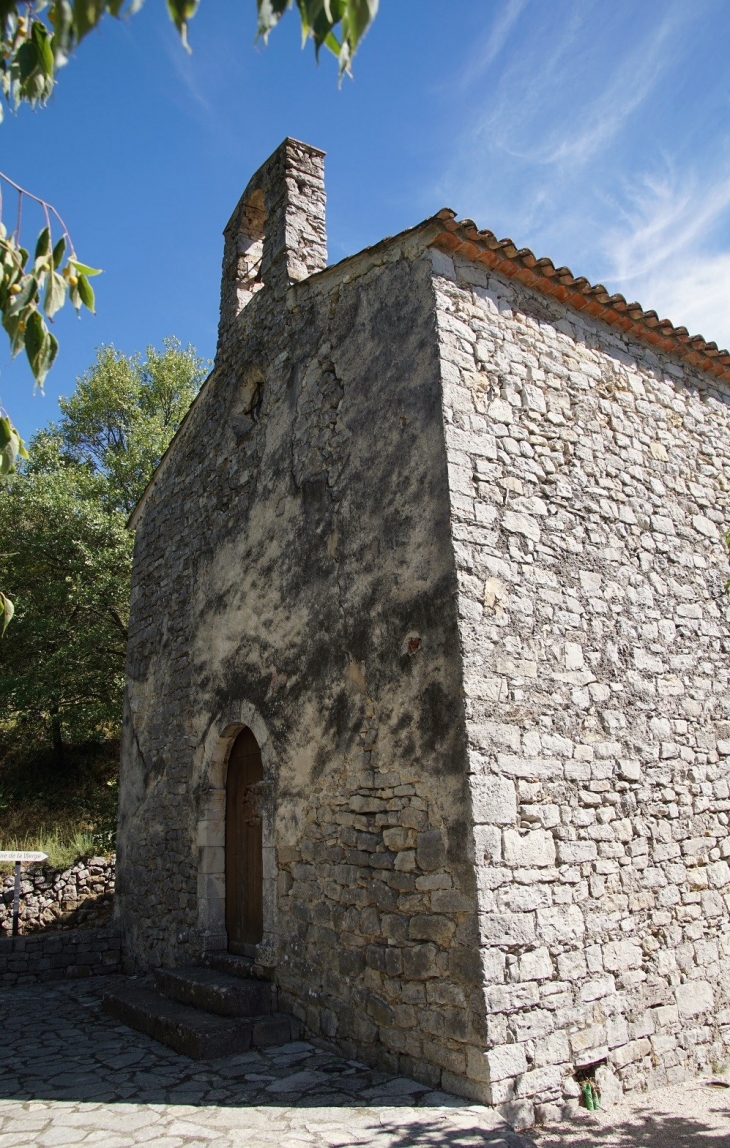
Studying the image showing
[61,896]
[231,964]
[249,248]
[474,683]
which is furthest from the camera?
[61,896]

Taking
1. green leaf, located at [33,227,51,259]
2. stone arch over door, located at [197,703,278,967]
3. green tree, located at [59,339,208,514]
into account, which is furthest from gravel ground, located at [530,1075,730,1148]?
green tree, located at [59,339,208,514]

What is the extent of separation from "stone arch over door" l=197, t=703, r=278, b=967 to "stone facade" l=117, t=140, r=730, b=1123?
1.1 inches

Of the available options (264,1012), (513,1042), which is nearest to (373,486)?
(513,1042)

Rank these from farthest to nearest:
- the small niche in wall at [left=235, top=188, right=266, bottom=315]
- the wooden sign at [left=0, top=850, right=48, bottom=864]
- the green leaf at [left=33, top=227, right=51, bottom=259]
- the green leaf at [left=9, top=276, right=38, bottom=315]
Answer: the wooden sign at [left=0, top=850, right=48, bottom=864], the small niche in wall at [left=235, top=188, right=266, bottom=315], the green leaf at [left=33, top=227, right=51, bottom=259], the green leaf at [left=9, top=276, right=38, bottom=315]

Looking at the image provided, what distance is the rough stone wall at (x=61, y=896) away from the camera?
32.9ft

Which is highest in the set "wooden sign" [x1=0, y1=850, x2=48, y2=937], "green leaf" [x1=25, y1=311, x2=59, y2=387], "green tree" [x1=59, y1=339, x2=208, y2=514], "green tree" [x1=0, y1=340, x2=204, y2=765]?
"green tree" [x1=59, y1=339, x2=208, y2=514]

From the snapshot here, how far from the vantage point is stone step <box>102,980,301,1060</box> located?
529 cm

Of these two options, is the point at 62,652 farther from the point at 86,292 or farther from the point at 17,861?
the point at 86,292

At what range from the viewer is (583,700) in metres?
5.26

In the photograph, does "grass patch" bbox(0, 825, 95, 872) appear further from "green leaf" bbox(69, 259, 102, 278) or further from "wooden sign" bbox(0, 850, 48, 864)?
"green leaf" bbox(69, 259, 102, 278)

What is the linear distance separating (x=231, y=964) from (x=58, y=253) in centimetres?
584

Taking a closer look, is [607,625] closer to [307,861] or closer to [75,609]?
[307,861]

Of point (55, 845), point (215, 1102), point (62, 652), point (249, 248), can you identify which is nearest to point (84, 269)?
point (215, 1102)

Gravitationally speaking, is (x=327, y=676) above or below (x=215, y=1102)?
above
